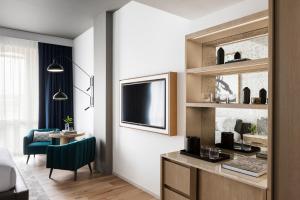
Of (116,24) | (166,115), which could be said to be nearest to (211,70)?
(166,115)

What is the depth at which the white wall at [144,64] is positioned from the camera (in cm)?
277

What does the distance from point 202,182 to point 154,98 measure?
146 centimetres

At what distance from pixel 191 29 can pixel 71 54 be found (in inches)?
175

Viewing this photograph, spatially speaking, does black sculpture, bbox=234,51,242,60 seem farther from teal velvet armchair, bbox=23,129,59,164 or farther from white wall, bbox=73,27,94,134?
teal velvet armchair, bbox=23,129,59,164

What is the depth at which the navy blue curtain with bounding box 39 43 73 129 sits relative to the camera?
5.61 m

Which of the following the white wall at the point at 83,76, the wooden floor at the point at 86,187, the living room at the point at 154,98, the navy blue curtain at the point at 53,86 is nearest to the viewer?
the living room at the point at 154,98

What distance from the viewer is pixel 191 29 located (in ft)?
8.41

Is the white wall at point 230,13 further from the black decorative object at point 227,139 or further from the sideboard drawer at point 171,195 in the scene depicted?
the sideboard drawer at point 171,195

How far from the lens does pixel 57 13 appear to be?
4137 millimetres

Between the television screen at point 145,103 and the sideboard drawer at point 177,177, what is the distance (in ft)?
2.59

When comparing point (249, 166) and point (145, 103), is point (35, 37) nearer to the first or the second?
point (145, 103)

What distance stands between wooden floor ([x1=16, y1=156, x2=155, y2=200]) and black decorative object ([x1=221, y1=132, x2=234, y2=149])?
1.44 meters

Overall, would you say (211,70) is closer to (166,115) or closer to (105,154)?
(166,115)

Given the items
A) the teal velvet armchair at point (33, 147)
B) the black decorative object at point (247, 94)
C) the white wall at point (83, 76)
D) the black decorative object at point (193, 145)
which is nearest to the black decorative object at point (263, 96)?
the black decorative object at point (247, 94)
